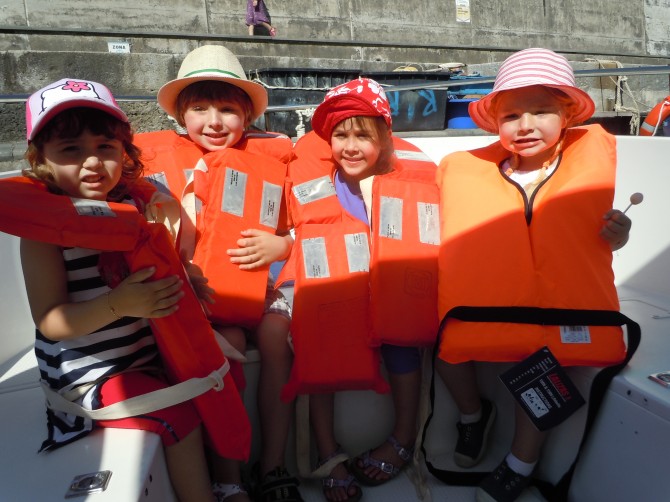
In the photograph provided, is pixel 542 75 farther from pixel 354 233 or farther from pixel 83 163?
pixel 83 163

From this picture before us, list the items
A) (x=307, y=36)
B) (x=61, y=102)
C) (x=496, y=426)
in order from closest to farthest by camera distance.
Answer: (x=61, y=102), (x=496, y=426), (x=307, y=36)

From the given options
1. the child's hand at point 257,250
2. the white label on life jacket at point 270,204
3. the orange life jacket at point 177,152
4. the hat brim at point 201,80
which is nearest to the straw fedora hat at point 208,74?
the hat brim at point 201,80

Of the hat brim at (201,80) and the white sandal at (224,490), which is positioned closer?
the white sandal at (224,490)

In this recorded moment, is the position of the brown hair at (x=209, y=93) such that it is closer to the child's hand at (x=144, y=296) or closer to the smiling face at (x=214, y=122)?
the smiling face at (x=214, y=122)

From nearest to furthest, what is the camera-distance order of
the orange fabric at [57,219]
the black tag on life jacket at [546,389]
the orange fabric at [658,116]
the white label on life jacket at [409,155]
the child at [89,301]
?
the orange fabric at [57,219] → the child at [89,301] → the black tag on life jacket at [546,389] → the white label on life jacket at [409,155] → the orange fabric at [658,116]

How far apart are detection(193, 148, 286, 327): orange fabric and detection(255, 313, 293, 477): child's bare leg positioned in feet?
0.23

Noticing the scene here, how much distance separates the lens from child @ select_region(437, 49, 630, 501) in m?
1.38

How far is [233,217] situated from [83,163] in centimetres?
55

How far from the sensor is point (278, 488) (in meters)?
1.42

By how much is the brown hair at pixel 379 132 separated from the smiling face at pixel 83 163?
0.75m

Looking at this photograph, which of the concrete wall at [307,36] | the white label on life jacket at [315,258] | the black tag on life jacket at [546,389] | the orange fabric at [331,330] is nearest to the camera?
the black tag on life jacket at [546,389]

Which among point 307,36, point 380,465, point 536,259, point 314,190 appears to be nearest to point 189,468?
point 380,465

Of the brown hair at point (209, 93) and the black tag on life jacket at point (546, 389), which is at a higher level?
the brown hair at point (209, 93)

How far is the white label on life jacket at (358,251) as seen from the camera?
157cm
